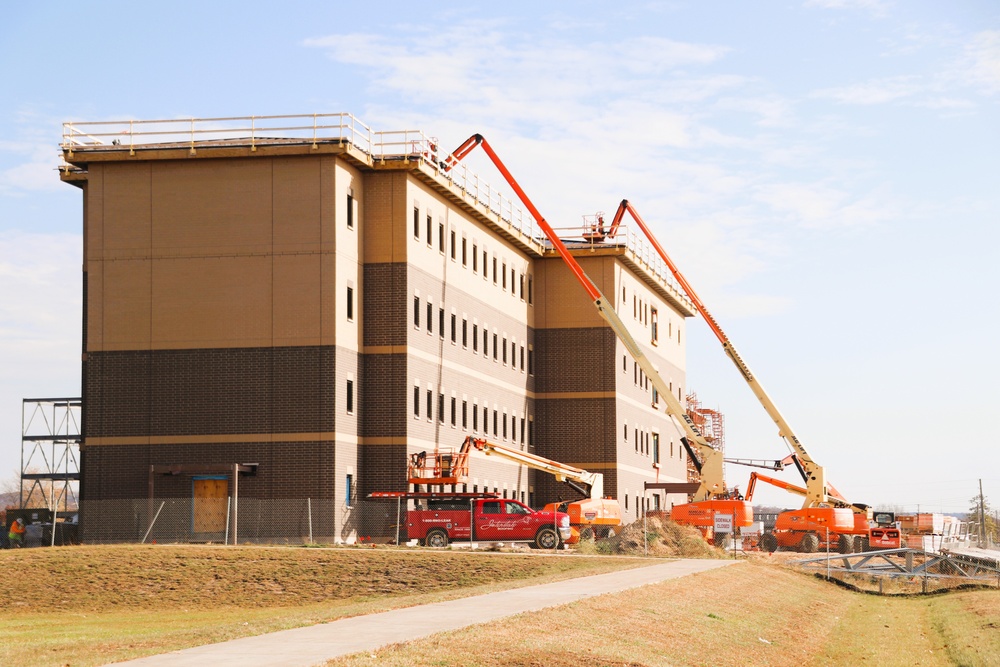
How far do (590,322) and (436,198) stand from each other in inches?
735

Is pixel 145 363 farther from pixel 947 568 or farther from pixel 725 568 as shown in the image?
pixel 947 568

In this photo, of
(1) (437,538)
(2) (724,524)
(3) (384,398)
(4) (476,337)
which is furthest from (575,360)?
(2) (724,524)

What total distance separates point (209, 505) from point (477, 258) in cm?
1987

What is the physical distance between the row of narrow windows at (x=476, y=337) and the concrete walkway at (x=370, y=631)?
28378mm

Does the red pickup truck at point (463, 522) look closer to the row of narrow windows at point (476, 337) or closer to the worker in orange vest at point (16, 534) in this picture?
the row of narrow windows at point (476, 337)

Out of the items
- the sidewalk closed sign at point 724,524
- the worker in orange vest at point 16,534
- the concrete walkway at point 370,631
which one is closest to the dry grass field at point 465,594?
the concrete walkway at point 370,631

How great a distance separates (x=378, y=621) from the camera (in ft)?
81.1

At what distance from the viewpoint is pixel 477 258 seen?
2739 inches

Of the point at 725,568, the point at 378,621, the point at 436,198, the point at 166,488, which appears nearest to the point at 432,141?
the point at 436,198

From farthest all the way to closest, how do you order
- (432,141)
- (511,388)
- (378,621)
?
(511,388), (432,141), (378,621)

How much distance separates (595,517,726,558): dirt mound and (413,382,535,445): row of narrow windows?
10.2m

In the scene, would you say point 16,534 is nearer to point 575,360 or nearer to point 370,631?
point 575,360

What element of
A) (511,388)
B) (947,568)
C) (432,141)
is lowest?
(947,568)

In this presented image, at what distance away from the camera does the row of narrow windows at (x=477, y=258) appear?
62.2 meters
